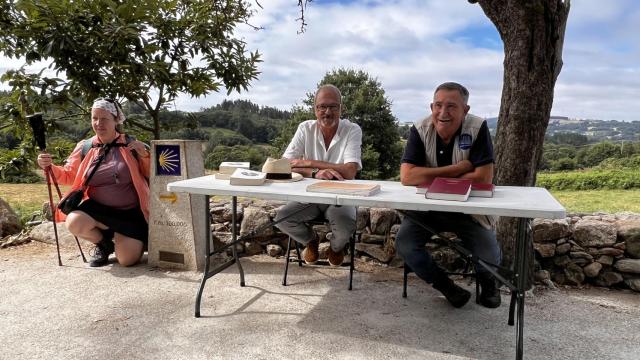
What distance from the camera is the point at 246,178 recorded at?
2.67 m

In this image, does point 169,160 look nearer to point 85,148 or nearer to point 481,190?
point 85,148

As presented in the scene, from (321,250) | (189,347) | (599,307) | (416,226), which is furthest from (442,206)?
(321,250)

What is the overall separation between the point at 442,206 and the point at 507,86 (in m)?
1.55

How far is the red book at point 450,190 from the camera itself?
2145 millimetres

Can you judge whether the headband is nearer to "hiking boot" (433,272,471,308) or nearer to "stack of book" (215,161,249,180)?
"stack of book" (215,161,249,180)

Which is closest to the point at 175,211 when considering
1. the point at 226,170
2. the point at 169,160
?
the point at 169,160

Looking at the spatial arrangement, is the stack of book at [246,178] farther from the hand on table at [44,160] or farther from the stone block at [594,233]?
the stone block at [594,233]

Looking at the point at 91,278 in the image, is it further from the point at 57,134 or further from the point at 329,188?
the point at 329,188

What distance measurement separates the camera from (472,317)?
2.76 meters

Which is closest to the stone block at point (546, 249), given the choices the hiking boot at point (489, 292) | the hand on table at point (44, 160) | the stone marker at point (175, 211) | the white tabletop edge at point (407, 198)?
the hiking boot at point (489, 292)

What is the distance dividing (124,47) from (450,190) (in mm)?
2903

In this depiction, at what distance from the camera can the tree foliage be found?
359 cm

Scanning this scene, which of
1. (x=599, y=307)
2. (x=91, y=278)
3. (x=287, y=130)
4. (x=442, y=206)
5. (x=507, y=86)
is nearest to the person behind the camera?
(x=442, y=206)

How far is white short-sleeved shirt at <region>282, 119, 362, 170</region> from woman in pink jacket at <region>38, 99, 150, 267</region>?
133cm
